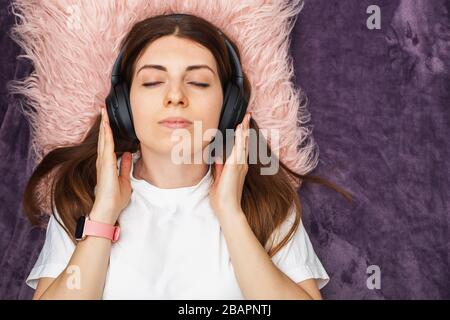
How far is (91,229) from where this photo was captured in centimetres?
143

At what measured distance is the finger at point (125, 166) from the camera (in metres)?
1.57

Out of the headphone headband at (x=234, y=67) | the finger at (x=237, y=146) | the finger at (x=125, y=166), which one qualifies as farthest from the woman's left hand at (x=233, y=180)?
the finger at (x=125, y=166)

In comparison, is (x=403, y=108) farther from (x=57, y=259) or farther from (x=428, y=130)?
(x=57, y=259)

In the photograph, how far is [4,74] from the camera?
5.63ft

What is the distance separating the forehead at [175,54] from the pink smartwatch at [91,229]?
36 centimetres

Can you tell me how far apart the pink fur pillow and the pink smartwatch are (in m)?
0.34

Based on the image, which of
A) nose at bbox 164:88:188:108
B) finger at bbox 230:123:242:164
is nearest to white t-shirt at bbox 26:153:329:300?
finger at bbox 230:123:242:164

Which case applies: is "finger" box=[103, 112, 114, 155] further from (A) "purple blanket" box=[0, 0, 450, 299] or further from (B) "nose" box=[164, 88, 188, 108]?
(A) "purple blanket" box=[0, 0, 450, 299]

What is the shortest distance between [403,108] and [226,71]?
1.70 feet

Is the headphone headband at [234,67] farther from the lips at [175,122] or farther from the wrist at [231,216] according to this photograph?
the wrist at [231,216]

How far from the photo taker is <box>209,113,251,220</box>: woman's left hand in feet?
4.86

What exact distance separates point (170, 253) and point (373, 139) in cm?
63
